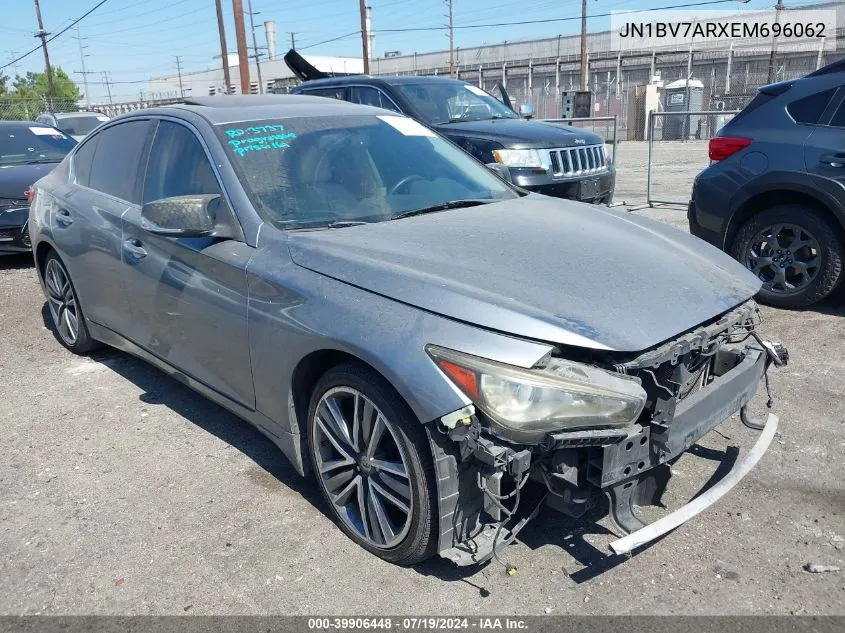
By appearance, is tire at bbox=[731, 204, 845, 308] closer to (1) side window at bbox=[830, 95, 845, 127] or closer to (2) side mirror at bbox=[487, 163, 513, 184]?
(1) side window at bbox=[830, 95, 845, 127]

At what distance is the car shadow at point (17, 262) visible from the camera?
8.82 m

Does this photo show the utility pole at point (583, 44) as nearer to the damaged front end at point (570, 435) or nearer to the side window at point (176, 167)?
the side window at point (176, 167)

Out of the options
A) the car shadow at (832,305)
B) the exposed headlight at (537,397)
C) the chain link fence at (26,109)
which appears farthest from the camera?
the chain link fence at (26,109)

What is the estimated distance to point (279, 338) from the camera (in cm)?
298

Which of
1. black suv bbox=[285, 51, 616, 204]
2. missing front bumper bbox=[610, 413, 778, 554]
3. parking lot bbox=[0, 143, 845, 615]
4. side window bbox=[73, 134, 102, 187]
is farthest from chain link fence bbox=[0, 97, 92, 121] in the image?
missing front bumper bbox=[610, 413, 778, 554]

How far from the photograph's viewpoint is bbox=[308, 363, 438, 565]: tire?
100 inches

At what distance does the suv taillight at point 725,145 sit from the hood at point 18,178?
7305 mm

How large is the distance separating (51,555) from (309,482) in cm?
111

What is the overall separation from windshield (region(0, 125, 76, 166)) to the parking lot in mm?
6335

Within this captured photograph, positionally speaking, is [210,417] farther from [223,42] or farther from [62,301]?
[223,42]

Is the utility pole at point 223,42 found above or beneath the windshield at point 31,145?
above

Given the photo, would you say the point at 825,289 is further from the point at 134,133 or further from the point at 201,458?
the point at 134,133

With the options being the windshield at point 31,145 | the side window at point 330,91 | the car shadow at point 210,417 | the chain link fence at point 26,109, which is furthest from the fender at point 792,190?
the chain link fence at point 26,109

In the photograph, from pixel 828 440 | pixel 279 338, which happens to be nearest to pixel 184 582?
pixel 279 338
